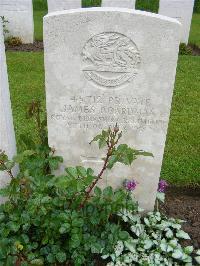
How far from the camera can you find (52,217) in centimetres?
240

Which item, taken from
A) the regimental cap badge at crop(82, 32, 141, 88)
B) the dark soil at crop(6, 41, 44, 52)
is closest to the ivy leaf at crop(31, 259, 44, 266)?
the regimental cap badge at crop(82, 32, 141, 88)

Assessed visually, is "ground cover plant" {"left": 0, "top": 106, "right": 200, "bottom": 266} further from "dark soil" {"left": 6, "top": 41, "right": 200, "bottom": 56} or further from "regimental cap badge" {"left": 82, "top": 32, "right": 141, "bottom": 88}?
"dark soil" {"left": 6, "top": 41, "right": 200, "bottom": 56}

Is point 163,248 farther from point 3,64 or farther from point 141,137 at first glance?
point 3,64

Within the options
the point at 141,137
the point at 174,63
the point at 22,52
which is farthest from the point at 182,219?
the point at 22,52

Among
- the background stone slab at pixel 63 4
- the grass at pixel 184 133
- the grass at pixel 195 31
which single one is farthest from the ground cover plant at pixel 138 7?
the grass at pixel 184 133

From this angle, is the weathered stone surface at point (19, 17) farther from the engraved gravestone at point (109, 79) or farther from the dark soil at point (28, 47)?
the engraved gravestone at point (109, 79)

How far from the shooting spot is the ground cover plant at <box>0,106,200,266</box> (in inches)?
92.5

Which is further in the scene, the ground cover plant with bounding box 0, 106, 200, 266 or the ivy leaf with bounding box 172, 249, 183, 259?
the ivy leaf with bounding box 172, 249, 183, 259

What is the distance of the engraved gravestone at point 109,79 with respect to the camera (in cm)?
234

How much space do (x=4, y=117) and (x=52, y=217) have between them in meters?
0.74

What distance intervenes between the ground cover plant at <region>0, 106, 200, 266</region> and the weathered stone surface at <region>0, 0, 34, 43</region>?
5365mm

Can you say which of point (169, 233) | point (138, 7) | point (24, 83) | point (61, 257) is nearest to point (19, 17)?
point (24, 83)

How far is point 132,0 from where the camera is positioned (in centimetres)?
732

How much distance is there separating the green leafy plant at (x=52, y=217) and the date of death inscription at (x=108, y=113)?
0.23 meters
